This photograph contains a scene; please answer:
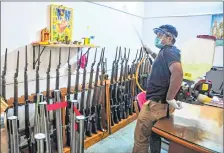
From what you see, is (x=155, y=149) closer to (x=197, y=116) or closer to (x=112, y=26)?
(x=197, y=116)

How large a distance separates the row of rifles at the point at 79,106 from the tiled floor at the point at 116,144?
197 millimetres

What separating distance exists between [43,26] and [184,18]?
125 inches

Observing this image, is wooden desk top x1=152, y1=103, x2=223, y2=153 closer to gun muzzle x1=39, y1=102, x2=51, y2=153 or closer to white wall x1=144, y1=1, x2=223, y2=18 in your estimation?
gun muzzle x1=39, y1=102, x2=51, y2=153

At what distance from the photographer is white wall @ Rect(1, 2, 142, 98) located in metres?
2.18

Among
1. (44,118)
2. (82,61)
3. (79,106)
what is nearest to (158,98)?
(44,118)

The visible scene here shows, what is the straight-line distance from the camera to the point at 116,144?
2.93 meters

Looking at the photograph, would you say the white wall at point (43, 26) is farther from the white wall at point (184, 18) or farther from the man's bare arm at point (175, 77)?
the man's bare arm at point (175, 77)

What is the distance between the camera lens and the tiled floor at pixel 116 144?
2.76 metres

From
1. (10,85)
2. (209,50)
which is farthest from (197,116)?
(10,85)

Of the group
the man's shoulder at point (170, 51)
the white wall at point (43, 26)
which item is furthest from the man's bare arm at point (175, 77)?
the white wall at point (43, 26)

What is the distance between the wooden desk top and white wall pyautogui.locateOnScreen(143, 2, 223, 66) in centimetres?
242

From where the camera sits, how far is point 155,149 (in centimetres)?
206

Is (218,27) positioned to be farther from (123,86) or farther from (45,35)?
(45,35)

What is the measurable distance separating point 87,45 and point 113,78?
74cm
